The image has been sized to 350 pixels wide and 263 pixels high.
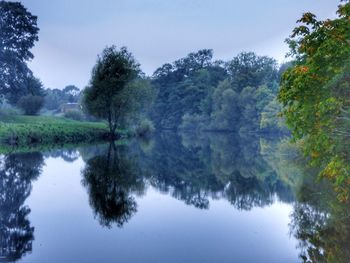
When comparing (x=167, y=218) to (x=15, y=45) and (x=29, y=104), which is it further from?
(x=15, y=45)

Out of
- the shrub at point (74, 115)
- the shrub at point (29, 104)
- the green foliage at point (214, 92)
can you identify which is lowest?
the shrub at point (74, 115)

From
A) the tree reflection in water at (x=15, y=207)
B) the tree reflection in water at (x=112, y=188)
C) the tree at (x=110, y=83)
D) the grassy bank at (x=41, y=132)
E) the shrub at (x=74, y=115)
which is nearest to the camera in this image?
the tree reflection in water at (x=15, y=207)

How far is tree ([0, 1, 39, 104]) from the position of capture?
2306 inches

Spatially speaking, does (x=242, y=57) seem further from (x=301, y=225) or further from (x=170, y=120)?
(x=301, y=225)

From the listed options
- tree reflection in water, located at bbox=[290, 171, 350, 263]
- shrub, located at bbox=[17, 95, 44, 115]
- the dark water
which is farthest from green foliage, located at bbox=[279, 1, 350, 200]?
shrub, located at bbox=[17, 95, 44, 115]

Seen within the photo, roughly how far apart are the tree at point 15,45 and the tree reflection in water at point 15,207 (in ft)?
124

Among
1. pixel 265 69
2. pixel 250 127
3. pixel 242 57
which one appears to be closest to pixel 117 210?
pixel 250 127

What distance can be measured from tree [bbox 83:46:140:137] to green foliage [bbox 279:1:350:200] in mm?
39712

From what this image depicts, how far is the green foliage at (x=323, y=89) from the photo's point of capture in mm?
9805

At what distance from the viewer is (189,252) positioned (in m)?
9.02

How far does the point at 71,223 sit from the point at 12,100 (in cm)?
5532

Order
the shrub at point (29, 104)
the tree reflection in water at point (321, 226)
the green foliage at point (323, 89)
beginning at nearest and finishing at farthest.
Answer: the tree reflection in water at point (321, 226)
the green foliage at point (323, 89)
the shrub at point (29, 104)

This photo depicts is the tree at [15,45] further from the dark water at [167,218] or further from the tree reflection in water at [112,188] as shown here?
the dark water at [167,218]

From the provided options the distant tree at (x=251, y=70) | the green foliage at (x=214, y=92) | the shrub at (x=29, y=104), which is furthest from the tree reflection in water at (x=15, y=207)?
the distant tree at (x=251, y=70)
